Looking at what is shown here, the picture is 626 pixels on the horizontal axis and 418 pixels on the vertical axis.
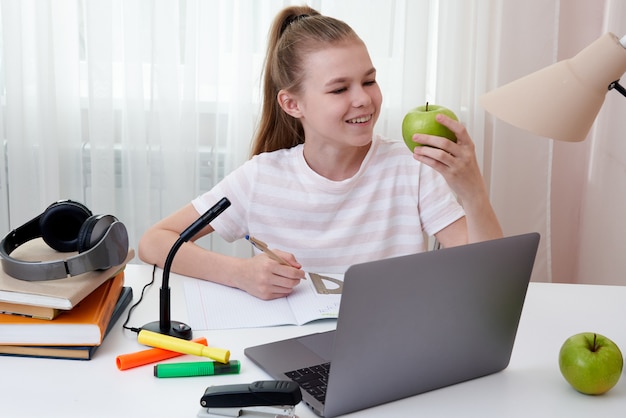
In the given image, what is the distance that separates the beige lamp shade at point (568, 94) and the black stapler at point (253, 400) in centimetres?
47

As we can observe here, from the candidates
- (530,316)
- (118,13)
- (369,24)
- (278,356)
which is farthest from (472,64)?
(278,356)

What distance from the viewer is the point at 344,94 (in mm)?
1642

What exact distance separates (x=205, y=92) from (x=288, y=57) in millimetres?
805

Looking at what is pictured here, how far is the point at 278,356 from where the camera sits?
1.14 meters

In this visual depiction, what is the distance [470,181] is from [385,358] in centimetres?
62

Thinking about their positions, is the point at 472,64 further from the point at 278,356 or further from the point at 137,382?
the point at 137,382

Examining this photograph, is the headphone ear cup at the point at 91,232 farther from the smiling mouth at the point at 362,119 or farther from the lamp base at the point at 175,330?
the smiling mouth at the point at 362,119

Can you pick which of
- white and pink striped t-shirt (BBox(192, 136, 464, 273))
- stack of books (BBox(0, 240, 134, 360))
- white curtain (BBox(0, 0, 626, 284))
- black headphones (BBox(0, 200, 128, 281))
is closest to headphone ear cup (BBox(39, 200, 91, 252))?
black headphones (BBox(0, 200, 128, 281))

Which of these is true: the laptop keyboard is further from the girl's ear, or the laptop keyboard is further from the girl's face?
the girl's ear

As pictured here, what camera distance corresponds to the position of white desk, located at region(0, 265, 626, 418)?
99 cm

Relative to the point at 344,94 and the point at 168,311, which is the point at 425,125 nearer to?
the point at 344,94

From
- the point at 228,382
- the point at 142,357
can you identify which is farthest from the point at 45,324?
the point at 228,382

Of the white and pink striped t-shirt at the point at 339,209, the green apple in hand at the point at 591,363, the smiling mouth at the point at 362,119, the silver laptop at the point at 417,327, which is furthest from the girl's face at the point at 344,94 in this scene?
the green apple in hand at the point at 591,363

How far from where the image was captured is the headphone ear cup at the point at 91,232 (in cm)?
120
